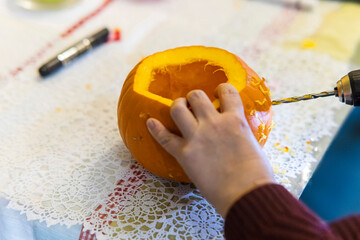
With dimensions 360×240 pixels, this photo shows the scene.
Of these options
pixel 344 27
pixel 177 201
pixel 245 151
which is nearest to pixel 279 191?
pixel 245 151

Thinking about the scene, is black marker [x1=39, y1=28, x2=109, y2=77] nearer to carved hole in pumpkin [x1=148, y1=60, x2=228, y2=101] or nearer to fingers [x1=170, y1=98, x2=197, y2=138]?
carved hole in pumpkin [x1=148, y1=60, x2=228, y2=101]

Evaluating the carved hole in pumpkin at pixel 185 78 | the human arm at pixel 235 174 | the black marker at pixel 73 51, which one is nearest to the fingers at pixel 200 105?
the human arm at pixel 235 174

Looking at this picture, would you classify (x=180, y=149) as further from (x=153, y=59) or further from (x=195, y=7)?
(x=195, y=7)

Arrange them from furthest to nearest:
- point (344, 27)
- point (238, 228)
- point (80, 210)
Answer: point (344, 27), point (80, 210), point (238, 228)

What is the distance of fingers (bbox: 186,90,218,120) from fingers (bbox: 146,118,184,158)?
41 mm

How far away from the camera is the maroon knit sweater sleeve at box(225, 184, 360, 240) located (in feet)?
1.33

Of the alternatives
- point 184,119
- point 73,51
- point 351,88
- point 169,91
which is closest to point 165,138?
point 184,119

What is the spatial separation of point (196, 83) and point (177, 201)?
20cm

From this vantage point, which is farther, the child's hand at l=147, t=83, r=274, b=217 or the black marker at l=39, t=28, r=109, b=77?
the black marker at l=39, t=28, r=109, b=77

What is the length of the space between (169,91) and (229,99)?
16 cm

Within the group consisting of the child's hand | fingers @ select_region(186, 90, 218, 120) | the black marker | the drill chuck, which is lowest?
the drill chuck

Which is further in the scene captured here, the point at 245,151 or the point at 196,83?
the point at 196,83

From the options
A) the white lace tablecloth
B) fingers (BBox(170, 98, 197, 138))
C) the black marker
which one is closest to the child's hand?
fingers (BBox(170, 98, 197, 138))

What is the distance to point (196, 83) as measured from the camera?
0.64 m
